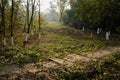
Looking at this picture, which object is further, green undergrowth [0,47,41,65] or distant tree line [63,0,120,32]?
distant tree line [63,0,120,32]

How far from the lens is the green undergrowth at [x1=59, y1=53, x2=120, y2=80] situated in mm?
10430

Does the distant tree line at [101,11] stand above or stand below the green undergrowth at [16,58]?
Result: above

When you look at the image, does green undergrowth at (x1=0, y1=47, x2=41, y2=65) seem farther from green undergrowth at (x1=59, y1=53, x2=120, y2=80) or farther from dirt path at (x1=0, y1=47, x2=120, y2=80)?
green undergrowth at (x1=59, y1=53, x2=120, y2=80)

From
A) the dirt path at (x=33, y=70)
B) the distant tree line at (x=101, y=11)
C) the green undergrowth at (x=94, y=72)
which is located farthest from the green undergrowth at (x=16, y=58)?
the distant tree line at (x=101, y=11)

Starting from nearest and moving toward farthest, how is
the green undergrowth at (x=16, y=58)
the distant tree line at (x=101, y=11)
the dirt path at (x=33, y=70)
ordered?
1. the dirt path at (x=33, y=70)
2. the green undergrowth at (x=16, y=58)
3. the distant tree line at (x=101, y=11)

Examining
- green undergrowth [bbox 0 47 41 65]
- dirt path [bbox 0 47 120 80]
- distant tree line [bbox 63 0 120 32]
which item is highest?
distant tree line [bbox 63 0 120 32]

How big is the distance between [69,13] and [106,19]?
57.3 ft

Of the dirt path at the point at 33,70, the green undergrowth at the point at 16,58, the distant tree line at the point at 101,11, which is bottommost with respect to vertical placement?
the dirt path at the point at 33,70

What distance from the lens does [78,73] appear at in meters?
11.0

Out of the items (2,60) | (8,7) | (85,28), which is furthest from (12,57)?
(85,28)

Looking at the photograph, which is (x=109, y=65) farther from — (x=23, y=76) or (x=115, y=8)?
(x=115, y=8)

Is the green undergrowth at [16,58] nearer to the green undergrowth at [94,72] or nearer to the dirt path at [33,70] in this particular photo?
the dirt path at [33,70]

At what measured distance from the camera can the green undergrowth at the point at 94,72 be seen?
10.4m

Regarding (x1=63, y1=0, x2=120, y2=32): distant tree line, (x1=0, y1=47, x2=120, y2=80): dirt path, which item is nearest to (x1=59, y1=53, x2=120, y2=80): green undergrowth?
(x1=0, y1=47, x2=120, y2=80): dirt path
